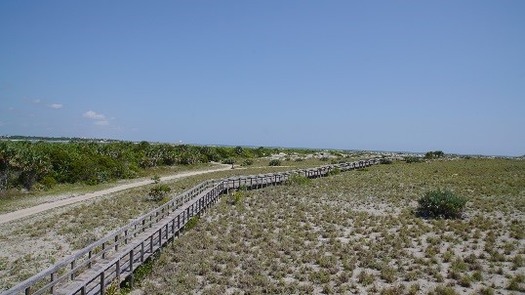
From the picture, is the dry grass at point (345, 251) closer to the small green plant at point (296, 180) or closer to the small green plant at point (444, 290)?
the small green plant at point (444, 290)

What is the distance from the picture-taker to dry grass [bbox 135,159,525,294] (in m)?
12.8

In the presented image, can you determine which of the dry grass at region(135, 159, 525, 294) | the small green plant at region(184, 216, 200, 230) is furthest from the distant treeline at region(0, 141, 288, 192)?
the small green plant at region(184, 216, 200, 230)

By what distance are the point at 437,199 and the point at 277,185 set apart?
18966 millimetres

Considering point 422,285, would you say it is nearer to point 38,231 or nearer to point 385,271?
point 385,271

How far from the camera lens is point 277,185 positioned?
41125 millimetres

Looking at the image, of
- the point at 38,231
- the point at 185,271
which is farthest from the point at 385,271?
the point at 38,231

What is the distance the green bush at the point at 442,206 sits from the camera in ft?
77.7

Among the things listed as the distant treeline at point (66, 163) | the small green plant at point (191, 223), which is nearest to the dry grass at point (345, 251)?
the small green plant at point (191, 223)

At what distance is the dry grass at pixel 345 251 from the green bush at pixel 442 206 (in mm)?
912

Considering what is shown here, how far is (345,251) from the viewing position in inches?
652

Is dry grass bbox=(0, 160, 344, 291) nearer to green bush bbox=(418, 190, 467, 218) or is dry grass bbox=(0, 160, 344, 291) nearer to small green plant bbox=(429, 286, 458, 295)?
small green plant bbox=(429, 286, 458, 295)

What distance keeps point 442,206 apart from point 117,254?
19.0 meters

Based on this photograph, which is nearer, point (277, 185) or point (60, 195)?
point (60, 195)

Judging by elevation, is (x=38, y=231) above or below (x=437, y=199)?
below
